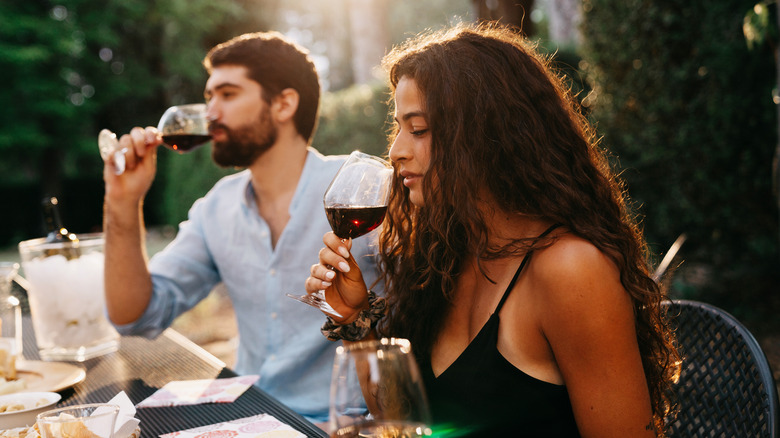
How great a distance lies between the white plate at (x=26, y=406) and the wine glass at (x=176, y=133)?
98cm

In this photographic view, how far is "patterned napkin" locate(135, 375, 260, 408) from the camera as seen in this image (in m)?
1.67

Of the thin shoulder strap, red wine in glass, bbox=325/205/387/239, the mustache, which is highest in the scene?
the mustache

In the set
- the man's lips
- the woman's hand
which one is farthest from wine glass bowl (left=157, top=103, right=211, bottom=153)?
the woman's hand

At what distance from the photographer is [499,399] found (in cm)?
152

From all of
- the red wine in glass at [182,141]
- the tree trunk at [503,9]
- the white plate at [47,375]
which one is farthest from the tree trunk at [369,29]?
the white plate at [47,375]

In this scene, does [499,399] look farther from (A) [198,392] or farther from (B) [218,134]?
(B) [218,134]

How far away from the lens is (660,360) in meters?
1.63

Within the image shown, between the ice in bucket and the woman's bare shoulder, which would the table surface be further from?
the woman's bare shoulder

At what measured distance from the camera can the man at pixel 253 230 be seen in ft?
7.71

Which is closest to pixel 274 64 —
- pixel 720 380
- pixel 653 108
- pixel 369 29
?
pixel 720 380

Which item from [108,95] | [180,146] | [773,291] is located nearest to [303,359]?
[180,146]

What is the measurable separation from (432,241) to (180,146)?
1118 mm

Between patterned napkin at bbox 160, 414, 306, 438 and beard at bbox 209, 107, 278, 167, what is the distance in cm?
136

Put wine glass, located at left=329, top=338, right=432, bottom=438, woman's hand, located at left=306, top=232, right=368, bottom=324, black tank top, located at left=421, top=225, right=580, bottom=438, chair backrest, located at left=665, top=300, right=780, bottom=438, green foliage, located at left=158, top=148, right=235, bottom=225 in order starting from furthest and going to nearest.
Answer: green foliage, located at left=158, top=148, right=235, bottom=225 → woman's hand, located at left=306, top=232, right=368, bottom=324 → black tank top, located at left=421, top=225, right=580, bottom=438 → chair backrest, located at left=665, top=300, right=780, bottom=438 → wine glass, located at left=329, top=338, right=432, bottom=438
